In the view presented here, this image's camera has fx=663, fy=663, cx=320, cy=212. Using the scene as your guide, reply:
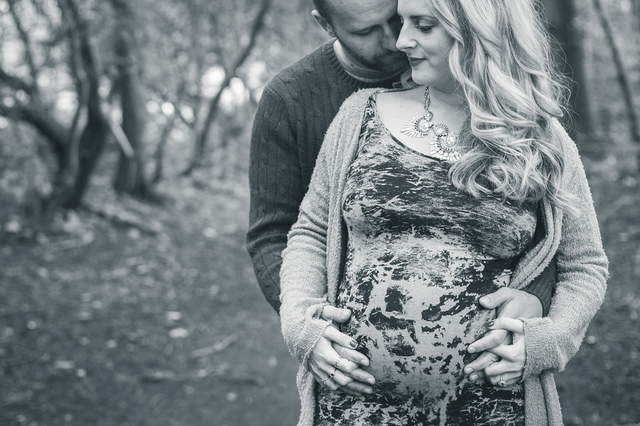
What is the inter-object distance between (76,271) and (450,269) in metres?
5.68

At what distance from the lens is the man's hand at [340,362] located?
1.83m

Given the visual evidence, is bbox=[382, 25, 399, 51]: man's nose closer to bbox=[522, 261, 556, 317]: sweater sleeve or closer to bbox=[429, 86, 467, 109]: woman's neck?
bbox=[429, 86, 467, 109]: woman's neck

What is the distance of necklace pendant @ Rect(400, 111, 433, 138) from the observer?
6.42 ft

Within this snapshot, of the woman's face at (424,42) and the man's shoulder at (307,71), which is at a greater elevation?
the woman's face at (424,42)

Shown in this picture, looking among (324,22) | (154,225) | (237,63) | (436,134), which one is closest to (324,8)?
(324,22)

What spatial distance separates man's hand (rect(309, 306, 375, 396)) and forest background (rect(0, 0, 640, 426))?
2.68 meters

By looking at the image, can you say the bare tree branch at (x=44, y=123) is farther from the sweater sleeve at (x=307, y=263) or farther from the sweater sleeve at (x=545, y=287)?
the sweater sleeve at (x=545, y=287)

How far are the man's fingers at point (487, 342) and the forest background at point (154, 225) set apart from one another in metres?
2.51

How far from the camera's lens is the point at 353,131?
6.60 feet

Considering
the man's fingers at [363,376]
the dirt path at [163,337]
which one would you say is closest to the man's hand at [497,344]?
the man's fingers at [363,376]

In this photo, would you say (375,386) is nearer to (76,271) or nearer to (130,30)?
(76,271)

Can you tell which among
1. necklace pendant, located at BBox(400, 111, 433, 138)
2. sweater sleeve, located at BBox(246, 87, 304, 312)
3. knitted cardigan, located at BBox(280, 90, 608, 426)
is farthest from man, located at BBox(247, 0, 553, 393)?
necklace pendant, located at BBox(400, 111, 433, 138)

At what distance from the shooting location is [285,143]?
2.31 m

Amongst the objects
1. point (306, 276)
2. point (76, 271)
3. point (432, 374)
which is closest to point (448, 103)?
point (306, 276)
